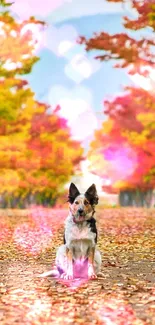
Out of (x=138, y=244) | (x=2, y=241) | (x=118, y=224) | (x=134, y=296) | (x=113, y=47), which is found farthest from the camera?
(x=113, y=47)

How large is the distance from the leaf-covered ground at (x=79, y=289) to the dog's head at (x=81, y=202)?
43.9 inches

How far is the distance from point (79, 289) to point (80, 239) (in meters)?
0.77

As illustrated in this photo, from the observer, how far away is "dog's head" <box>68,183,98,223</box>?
31.8 feet

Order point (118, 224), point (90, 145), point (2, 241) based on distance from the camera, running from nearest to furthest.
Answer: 1. point (2, 241)
2. point (118, 224)
3. point (90, 145)

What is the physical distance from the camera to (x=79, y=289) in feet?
32.2

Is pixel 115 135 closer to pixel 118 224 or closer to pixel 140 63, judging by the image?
pixel 140 63

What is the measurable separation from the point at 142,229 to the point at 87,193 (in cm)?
1353

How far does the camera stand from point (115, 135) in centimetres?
5525

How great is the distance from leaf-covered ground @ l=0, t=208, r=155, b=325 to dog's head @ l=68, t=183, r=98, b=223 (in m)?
1.12

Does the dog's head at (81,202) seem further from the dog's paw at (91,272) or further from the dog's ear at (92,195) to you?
the dog's paw at (91,272)

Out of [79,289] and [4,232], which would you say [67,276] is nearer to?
[79,289]

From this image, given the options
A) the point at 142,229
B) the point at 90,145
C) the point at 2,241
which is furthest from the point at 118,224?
the point at 90,145

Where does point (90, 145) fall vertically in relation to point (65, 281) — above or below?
above

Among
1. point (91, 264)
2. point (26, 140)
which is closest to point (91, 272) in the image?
point (91, 264)
